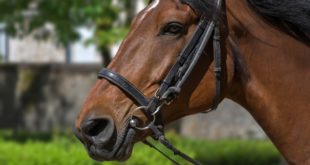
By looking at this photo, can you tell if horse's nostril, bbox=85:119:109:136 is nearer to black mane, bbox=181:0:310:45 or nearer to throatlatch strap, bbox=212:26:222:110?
throatlatch strap, bbox=212:26:222:110

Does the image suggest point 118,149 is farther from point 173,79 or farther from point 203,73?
point 203,73

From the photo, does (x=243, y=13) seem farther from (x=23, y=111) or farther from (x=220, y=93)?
(x=23, y=111)

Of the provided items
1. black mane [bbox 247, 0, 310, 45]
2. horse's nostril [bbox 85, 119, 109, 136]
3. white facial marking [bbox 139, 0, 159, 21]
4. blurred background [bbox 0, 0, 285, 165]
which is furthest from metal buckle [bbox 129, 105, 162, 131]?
blurred background [bbox 0, 0, 285, 165]

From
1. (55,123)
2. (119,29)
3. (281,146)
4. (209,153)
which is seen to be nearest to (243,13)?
(281,146)

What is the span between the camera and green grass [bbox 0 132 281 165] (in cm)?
756

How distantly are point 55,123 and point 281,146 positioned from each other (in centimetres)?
1301

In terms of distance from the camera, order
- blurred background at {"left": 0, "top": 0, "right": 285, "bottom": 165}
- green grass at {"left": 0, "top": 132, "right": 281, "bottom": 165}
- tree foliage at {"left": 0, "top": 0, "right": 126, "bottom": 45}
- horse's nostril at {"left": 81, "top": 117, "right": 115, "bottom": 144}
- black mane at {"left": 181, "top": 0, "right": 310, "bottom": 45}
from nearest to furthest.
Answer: horse's nostril at {"left": 81, "top": 117, "right": 115, "bottom": 144}
black mane at {"left": 181, "top": 0, "right": 310, "bottom": 45}
green grass at {"left": 0, "top": 132, "right": 281, "bottom": 165}
blurred background at {"left": 0, "top": 0, "right": 285, "bottom": 165}
tree foliage at {"left": 0, "top": 0, "right": 126, "bottom": 45}

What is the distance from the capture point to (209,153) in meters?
9.96

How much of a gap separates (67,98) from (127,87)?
1299cm

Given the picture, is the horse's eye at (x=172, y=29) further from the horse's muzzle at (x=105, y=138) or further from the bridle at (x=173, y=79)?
the horse's muzzle at (x=105, y=138)

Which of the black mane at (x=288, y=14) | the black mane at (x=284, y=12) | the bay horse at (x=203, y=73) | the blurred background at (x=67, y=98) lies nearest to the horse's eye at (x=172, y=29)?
the bay horse at (x=203, y=73)

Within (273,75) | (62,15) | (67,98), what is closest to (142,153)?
(62,15)

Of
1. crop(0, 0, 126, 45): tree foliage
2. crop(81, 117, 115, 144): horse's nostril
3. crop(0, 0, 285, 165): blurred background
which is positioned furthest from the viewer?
crop(0, 0, 126, 45): tree foliage

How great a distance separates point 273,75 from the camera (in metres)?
3.58
